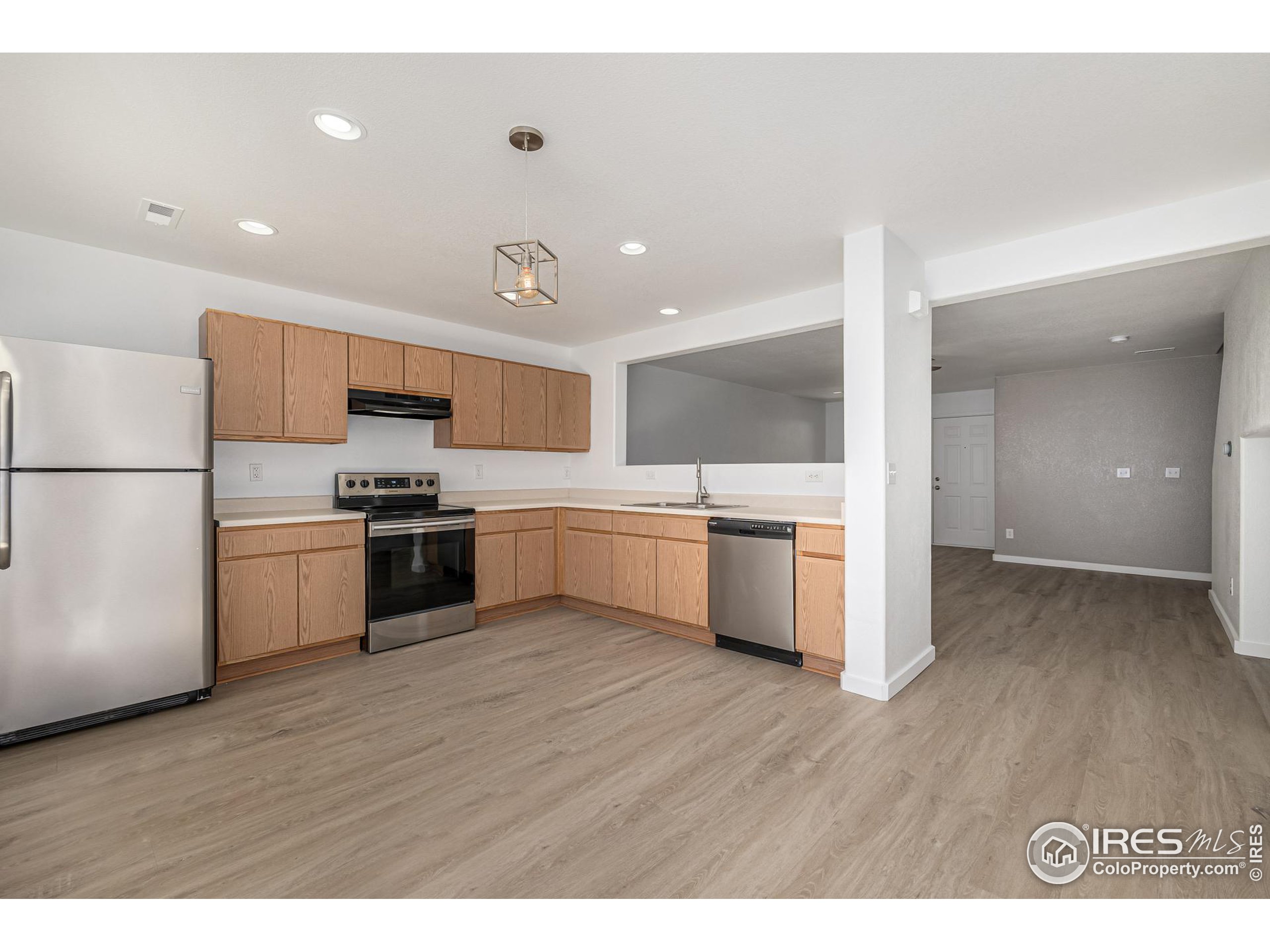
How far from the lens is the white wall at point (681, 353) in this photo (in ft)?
13.1

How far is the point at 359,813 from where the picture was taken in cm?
195

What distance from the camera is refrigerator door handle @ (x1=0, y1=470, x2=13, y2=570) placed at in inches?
93.7

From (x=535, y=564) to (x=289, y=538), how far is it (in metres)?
1.80

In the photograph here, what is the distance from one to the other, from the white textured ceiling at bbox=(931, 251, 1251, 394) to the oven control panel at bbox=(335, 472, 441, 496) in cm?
409

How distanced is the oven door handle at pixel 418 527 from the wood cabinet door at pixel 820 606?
2316 mm

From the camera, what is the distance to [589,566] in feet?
15.0

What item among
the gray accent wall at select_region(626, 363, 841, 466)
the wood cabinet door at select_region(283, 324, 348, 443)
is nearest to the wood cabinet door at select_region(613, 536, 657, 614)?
the gray accent wall at select_region(626, 363, 841, 466)

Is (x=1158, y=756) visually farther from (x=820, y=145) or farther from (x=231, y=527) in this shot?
(x=231, y=527)

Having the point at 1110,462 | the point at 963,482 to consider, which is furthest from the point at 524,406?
the point at 963,482

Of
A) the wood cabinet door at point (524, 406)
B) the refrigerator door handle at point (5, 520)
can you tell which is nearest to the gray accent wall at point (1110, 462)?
the wood cabinet door at point (524, 406)

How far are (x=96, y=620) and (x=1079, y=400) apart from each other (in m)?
8.85

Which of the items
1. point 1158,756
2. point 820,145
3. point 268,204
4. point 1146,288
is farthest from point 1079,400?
point 268,204

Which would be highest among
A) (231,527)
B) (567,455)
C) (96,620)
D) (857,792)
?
(567,455)
